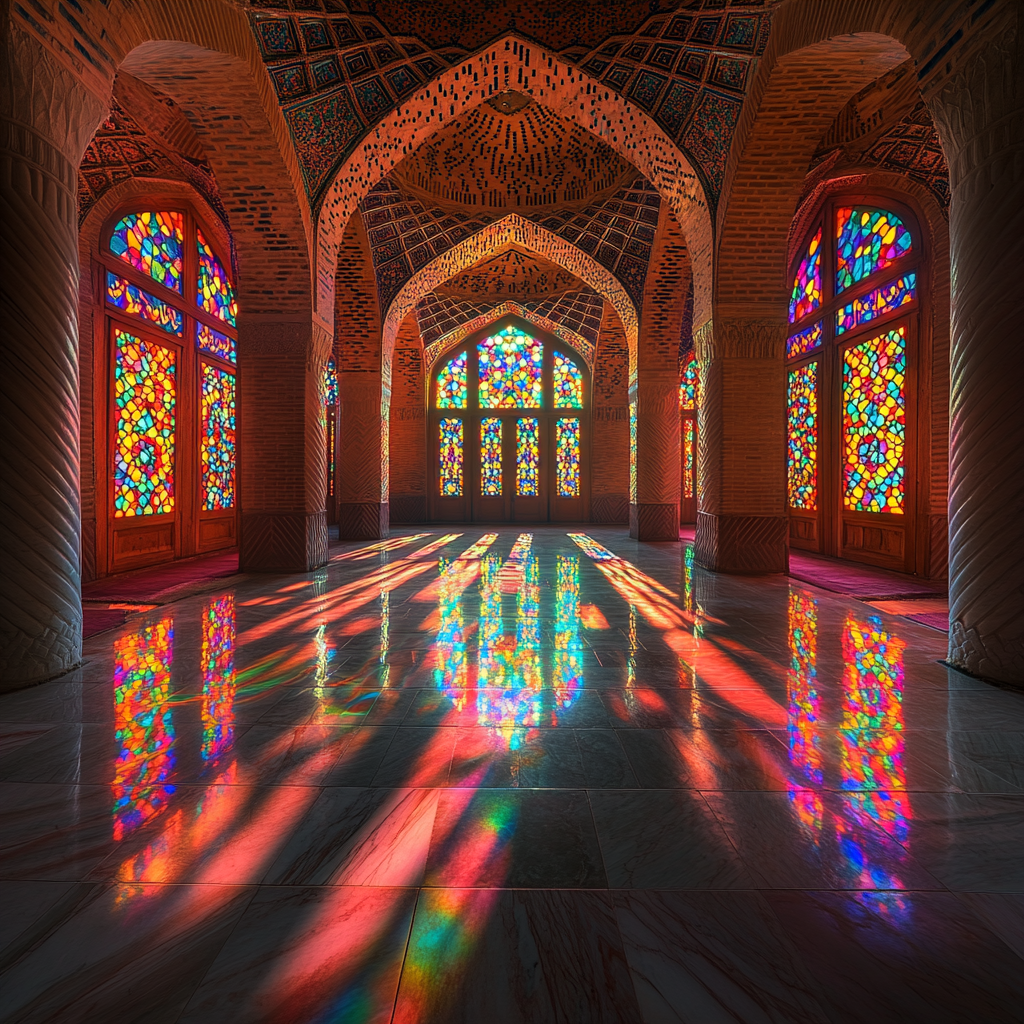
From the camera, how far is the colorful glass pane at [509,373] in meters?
17.0

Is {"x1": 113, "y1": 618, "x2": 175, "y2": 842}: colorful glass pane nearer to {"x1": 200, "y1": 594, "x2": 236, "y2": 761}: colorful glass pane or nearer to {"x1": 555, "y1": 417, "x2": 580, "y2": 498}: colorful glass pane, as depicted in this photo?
{"x1": 200, "y1": 594, "x2": 236, "y2": 761}: colorful glass pane

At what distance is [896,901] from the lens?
5.06 feet

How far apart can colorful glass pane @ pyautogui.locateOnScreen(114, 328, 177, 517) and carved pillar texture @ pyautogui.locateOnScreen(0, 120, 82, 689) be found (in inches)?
189

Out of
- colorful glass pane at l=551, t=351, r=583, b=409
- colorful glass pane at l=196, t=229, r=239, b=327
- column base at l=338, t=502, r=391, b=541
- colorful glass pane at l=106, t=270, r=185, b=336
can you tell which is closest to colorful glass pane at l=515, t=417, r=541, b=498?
colorful glass pane at l=551, t=351, r=583, b=409

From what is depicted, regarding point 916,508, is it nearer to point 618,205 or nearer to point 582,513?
point 618,205

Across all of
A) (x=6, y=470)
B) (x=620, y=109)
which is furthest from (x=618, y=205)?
(x=6, y=470)

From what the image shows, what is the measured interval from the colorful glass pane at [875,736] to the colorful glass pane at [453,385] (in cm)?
1376

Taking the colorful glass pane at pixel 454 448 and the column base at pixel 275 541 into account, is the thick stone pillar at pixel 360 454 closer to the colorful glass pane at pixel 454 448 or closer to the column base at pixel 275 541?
the column base at pixel 275 541

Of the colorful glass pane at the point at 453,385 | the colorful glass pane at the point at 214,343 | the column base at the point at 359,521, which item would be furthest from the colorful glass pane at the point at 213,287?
the colorful glass pane at the point at 453,385

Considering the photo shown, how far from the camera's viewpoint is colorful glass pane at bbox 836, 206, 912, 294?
25.6 feet

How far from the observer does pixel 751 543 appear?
7.61m

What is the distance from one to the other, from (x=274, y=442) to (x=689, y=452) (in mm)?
11812

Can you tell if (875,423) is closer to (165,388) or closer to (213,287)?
(165,388)

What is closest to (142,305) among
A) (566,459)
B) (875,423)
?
(875,423)
